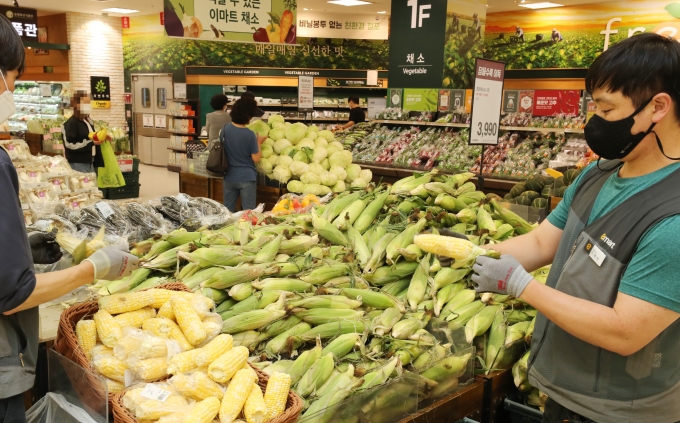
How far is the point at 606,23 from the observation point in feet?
40.8

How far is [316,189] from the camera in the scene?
18.6ft

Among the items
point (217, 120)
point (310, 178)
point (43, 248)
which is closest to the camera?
point (43, 248)

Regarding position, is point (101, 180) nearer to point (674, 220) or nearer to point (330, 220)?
point (330, 220)

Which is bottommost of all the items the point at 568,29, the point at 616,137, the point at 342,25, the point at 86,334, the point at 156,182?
the point at 156,182

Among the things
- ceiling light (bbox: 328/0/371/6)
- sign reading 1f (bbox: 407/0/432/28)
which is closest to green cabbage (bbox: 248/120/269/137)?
sign reading 1f (bbox: 407/0/432/28)

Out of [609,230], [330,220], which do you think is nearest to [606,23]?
[330,220]

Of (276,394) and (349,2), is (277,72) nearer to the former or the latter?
(349,2)

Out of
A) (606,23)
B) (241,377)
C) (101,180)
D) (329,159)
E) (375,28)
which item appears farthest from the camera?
(375,28)

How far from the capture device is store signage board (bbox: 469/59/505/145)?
4348 mm

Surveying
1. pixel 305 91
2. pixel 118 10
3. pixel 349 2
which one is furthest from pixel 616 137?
pixel 118 10

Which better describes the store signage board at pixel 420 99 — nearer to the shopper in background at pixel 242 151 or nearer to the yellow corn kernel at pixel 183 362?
the shopper in background at pixel 242 151

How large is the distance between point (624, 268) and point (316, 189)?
13.8 ft

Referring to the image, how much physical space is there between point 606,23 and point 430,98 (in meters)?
6.18

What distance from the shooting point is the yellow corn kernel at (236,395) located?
5.38 feet
